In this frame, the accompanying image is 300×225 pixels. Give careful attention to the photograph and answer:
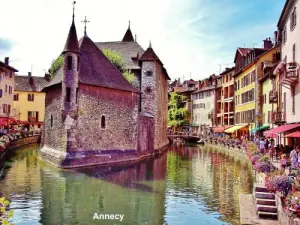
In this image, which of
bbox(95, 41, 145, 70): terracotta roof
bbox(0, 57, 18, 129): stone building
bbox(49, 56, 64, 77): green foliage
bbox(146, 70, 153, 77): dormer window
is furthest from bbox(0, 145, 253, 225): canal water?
bbox(0, 57, 18, 129): stone building

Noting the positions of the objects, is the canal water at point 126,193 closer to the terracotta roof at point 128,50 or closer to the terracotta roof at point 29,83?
the terracotta roof at point 128,50

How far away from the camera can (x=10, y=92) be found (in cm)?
5744

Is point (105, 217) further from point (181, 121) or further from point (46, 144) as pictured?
point (181, 121)

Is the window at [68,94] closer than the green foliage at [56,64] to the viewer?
Yes

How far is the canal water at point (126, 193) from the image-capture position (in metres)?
14.9

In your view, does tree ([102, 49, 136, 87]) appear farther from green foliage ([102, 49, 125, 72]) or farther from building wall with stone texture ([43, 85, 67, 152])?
building wall with stone texture ([43, 85, 67, 152])

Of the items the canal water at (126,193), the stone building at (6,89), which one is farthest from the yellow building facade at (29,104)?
the canal water at (126,193)

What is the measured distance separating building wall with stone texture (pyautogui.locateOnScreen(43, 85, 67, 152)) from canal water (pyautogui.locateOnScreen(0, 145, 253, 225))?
2351 mm

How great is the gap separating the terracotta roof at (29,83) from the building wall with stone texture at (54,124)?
36.8 metres

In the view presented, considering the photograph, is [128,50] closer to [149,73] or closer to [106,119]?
[149,73]

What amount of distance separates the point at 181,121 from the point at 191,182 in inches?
2454

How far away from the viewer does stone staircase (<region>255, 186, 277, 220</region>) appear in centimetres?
1279

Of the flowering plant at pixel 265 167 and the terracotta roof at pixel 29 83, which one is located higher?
the terracotta roof at pixel 29 83

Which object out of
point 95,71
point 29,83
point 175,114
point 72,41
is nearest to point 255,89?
point 95,71
